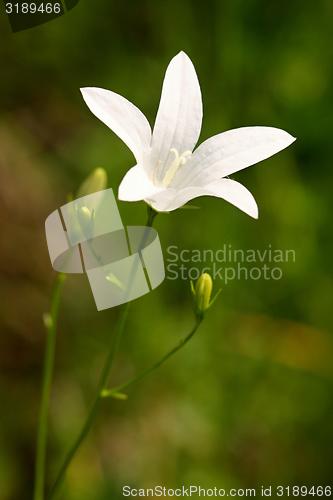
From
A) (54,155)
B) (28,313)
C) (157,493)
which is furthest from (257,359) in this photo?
(54,155)

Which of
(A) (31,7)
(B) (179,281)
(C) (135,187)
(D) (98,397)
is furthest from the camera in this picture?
(B) (179,281)

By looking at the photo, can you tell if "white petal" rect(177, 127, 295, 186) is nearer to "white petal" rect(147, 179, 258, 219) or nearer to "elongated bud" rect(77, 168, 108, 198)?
"white petal" rect(147, 179, 258, 219)

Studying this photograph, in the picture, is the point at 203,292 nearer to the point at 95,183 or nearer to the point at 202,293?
the point at 202,293

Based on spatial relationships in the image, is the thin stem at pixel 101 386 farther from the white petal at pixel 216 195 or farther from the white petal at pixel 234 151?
the white petal at pixel 234 151

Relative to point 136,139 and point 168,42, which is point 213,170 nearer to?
point 136,139

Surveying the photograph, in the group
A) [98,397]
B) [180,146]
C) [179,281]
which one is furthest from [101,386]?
[179,281]

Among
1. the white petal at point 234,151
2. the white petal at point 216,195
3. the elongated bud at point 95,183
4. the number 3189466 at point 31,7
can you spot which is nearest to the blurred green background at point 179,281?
the number 3189466 at point 31,7
